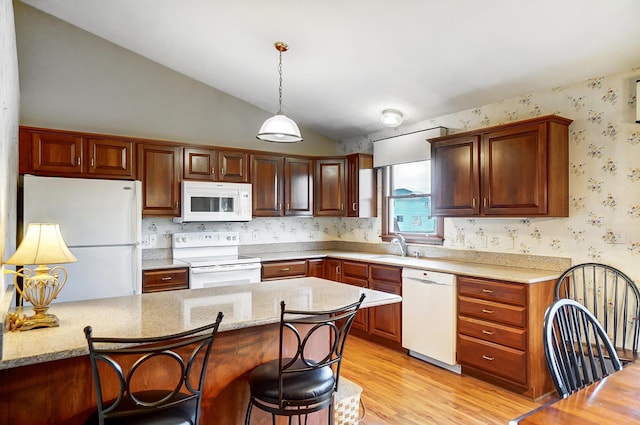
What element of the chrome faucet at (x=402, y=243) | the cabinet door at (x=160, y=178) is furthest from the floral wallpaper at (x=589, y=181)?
the cabinet door at (x=160, y=178)

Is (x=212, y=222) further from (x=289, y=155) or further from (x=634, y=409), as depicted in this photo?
(x=634, y=409)

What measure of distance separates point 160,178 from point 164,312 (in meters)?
2.38

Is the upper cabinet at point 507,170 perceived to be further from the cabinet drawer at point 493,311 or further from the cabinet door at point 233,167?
the cabinet door at point 233,167

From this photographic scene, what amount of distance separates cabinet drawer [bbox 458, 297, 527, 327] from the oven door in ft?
6.73

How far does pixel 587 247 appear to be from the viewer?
303 cm

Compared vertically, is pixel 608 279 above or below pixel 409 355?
above

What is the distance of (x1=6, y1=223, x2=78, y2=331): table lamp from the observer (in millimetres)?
1599

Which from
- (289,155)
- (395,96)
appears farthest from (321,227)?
(395,96)

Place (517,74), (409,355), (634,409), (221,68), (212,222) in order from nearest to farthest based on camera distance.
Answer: (634,409), (517,74), (409,355), (221,68), (212,222)

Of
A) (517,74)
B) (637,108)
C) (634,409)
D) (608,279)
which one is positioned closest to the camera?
(634,409)

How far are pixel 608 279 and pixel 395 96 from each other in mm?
2347

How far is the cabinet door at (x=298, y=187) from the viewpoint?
4781mm

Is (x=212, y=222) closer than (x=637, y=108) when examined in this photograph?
No

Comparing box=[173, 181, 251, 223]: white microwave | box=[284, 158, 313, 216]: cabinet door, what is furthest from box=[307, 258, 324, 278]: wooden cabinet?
box=[173, 181, 251, 223]: white microwave
